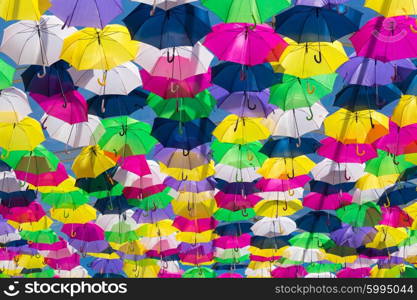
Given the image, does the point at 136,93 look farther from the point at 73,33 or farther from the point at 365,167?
the point at 365,167

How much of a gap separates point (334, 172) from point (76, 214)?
362 cm

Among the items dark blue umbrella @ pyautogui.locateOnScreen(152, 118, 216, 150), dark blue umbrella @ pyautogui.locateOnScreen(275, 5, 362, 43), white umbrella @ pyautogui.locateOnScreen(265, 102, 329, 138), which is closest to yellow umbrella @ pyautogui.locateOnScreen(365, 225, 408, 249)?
white umbrella @ pyautogui.locateOnScreen(265, 102, 329, 138)

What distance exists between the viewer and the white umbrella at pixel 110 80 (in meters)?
5.64

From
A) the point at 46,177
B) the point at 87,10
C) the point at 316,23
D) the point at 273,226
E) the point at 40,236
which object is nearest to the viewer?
the point at 87,10

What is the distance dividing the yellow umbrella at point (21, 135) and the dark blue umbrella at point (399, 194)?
4.58 metres

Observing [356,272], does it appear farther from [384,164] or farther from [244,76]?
[244,76]

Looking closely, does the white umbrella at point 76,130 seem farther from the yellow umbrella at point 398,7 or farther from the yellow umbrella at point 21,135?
the yellow umbrella at point 398,7

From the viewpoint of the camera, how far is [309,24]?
16.0ft

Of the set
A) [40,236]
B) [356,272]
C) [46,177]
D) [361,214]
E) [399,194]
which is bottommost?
[356,272]

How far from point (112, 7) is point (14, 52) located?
4.03 feet

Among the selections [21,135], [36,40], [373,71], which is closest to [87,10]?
[36,40]

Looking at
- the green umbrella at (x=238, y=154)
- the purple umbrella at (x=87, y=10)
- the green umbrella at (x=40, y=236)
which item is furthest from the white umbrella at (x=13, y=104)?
the green umbrella at (x=40, y=236)

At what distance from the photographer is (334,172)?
24.6 feet

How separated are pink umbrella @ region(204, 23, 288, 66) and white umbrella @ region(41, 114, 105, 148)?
1.96m
